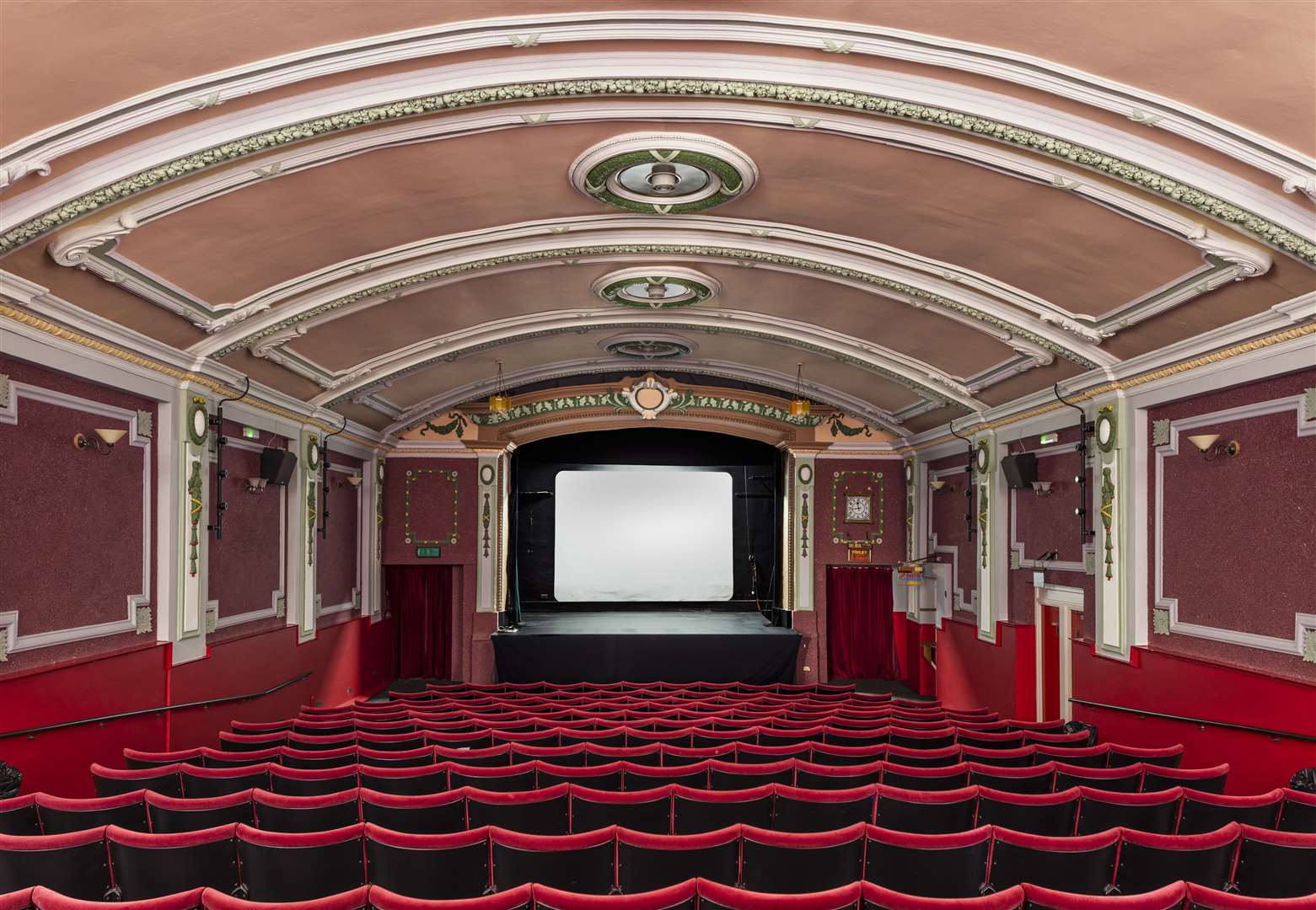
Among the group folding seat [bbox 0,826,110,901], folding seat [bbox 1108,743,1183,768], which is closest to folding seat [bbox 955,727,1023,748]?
folding seat [bbox 1108,743,1183,768]

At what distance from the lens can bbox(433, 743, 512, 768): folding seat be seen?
501 cm

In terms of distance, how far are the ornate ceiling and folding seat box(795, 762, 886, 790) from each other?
3362 mm

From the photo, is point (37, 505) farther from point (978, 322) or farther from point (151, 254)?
point (978, 322)

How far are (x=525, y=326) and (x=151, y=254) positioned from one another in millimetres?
4088

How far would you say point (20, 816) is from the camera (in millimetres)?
3803

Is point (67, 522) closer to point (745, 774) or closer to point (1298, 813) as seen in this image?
point (745, 774)

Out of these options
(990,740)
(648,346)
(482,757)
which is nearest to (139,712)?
(482,757)

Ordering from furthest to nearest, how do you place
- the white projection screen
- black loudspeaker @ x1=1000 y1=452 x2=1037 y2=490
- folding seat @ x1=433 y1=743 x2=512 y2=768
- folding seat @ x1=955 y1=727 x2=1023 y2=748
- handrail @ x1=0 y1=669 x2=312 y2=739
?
1. the white projection screen
2. black loudspeaker @ x1=1000 y1=452 x2=1037 y2=490
3. folding seat @ x1=955 y1=727 x2=1023 y2=748
4. handrail @ x1=0 y1=669 x2=312 y2=739
5. folding seat @ x1=433 y1=743 x2=512 y2=768

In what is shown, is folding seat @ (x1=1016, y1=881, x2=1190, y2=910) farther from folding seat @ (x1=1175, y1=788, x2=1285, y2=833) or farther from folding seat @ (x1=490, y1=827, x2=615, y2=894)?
folding seat @ (x1=1175, y1=788, x2=1285, y2=833)

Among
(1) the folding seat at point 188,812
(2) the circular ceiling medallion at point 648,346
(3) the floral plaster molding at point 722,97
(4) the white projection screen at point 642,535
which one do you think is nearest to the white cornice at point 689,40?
(3) the floral plaster molding at point 722,97

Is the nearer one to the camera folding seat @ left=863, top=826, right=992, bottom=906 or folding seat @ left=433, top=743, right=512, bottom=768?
folding seat @ left=863, top=826, right=992, bottom=906

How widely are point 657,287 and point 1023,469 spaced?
4305 millimetres

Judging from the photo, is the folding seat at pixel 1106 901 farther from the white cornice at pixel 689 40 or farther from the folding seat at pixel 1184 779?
the white cornice at pixel 689 40

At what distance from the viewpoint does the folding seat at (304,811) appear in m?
3.82
